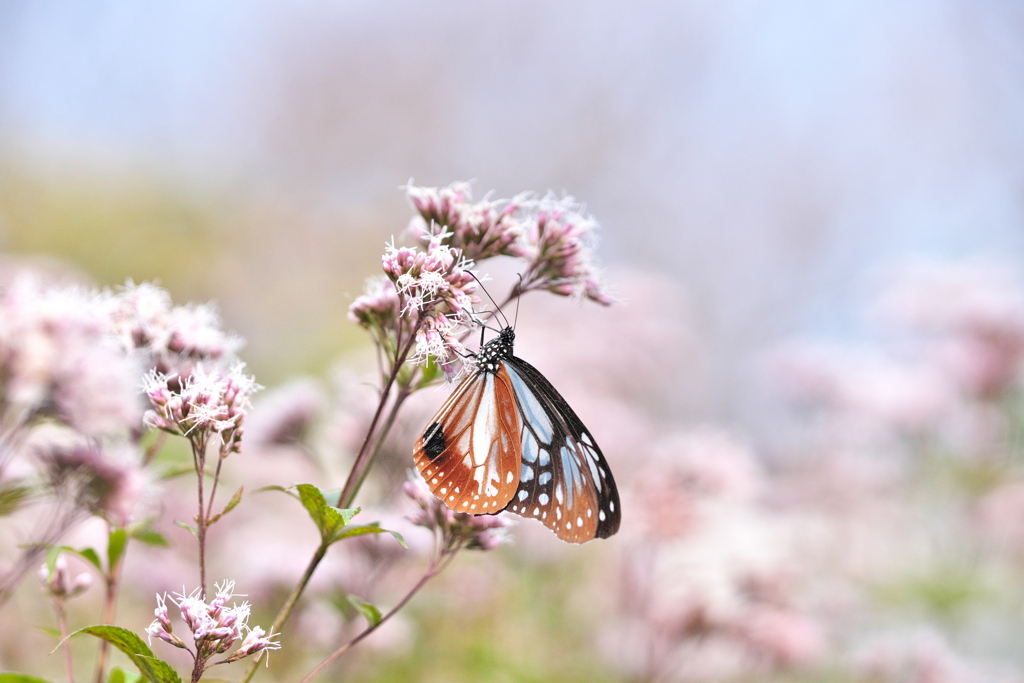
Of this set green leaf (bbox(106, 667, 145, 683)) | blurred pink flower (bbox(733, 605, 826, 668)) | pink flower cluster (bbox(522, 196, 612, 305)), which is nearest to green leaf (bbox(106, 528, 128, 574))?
green leaf (bbox(106, 667, 145, 683))

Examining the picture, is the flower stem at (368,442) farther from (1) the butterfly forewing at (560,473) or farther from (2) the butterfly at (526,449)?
(1) the butterfly forewing at (560,473)

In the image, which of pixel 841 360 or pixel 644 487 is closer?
pixel 644 487

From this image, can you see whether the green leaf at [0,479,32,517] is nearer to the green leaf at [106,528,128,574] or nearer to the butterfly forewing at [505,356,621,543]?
the green leaf at [106,528,128,574]

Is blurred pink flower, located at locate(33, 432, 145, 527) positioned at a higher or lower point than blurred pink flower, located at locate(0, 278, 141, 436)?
lower

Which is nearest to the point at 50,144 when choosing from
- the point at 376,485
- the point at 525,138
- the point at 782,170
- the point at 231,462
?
the point at 525,138

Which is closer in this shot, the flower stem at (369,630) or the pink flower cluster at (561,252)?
the flower stem at (369,630)

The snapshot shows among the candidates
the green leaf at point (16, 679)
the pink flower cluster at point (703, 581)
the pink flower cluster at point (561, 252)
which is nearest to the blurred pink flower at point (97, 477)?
the green leaf at point (16, 679)

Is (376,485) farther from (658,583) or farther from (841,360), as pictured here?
(841,360)
